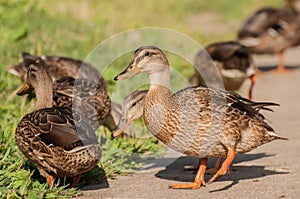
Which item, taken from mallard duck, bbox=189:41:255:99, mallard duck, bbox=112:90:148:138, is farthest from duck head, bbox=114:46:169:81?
mallard duck, bbox=189:41:255:99

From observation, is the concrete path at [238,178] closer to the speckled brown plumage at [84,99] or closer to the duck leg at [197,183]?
the duck leg at [197,183]

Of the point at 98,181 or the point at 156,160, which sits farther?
the point at 156,160

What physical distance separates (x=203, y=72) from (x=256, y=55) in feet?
15.8

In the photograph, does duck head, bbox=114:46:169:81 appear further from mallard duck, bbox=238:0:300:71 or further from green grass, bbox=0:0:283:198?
mallard duck, bbox=238:0:300:71

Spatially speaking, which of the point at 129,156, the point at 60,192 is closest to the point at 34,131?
the point at 60,192

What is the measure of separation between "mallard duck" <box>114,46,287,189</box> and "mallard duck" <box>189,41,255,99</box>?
3405 mm

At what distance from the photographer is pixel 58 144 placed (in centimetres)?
570

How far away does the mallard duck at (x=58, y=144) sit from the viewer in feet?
18.7

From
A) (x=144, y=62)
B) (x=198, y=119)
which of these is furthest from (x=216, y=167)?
(x=144, y=62)

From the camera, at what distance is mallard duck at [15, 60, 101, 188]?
18.7ft

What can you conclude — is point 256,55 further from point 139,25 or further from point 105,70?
point 105,70

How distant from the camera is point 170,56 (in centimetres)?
1162

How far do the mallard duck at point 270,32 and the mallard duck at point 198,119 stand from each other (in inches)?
270

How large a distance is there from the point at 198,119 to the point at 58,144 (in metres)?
1.32
